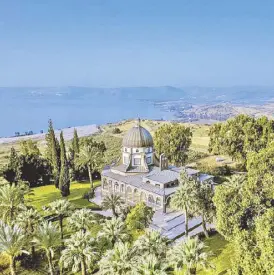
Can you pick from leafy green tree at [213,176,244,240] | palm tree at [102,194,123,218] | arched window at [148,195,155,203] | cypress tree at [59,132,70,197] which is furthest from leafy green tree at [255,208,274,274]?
cypress tree at [59,132,70,197]

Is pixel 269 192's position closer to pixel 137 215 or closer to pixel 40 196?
pixel 137 215

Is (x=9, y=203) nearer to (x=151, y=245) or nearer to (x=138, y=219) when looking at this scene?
(x=138, y=219)

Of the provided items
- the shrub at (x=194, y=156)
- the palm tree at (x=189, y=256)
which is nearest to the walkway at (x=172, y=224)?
the palm tree at (x=189, y=256)

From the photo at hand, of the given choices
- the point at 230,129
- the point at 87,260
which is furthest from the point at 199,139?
the point at 87,260

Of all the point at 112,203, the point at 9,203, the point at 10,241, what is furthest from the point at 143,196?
the point at 10,241

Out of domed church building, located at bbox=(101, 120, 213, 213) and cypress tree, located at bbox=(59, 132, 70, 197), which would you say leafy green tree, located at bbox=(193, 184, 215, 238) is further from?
cypress tree, located at bbox=(59, 132, 70, 197)

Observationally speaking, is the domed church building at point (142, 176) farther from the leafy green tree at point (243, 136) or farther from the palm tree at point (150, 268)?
the palm tree at point (150, 268)
